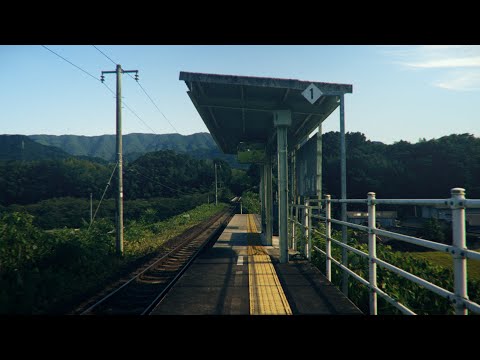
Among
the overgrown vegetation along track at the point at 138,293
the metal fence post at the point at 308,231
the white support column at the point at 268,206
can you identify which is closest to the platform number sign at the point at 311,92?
the metal fence post at the point at 308,231

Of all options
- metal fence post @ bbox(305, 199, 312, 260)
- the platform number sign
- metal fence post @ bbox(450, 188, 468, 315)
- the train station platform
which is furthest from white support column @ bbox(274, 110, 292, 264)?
metal fence post @ bbox(450, 188, 468, 315)

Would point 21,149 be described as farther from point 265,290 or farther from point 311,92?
point 265,290

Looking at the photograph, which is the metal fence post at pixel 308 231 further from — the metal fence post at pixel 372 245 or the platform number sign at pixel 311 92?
the metal fence post at pixel 372 245

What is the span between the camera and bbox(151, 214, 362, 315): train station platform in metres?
5.61

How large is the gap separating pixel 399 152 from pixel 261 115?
80.5 metres

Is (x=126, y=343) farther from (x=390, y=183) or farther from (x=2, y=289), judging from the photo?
(x=390, y=183)

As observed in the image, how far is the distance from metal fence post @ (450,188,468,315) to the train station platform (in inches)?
89.8

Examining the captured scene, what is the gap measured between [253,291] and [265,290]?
8.5 inches

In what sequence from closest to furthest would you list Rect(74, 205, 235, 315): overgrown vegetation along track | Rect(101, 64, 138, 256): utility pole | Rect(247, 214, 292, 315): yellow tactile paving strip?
Rect(247, 214, 292, 315): yellow tactile paving strip, Rect(74, 205, 235, 315): overgrown vegetation along track, Rect(101, 64, 138, 256): utility pole

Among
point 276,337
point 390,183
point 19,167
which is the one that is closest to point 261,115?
point 276,337

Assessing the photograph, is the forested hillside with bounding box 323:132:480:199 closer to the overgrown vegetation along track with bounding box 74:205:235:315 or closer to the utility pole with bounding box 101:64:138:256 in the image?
the utility pole with bounding box 101:64:138:256

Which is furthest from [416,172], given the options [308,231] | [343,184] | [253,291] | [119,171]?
[253,291]

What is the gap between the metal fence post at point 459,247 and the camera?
121 inches

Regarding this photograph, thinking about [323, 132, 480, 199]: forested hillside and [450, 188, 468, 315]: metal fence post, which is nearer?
[450, 188, 468, 315]: metal fence post
